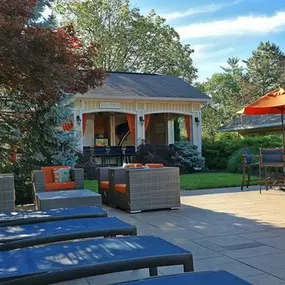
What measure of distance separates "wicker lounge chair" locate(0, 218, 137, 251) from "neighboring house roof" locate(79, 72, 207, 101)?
1226 centimetres

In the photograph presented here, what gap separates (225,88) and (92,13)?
20.5 meters

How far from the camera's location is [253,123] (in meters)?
22.5

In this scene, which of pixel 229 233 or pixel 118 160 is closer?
pixel 229 233

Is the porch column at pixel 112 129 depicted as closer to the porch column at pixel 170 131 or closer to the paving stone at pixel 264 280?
the porch column at pixel 170 131

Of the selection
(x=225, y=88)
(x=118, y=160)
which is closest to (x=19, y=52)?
(x=118, y=160)

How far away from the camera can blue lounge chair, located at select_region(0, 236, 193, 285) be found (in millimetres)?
2176

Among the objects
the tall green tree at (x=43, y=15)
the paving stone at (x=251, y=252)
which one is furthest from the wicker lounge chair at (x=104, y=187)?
the tall green tree at (x=43, y=15)

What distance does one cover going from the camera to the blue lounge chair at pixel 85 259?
7.14 feet

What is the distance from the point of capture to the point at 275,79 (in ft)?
109

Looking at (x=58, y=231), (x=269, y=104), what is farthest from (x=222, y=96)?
(x=58, y=231)

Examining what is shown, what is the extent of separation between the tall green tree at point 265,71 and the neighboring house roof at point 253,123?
394 inches

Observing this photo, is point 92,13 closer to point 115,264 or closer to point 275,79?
point 275,79

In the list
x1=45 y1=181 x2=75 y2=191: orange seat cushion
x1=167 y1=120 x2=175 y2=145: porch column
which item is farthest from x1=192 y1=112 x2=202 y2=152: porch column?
x1=45 y1=181 x2=75 y2=191: orange seat cushion

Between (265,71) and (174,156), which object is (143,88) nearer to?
(174,156)
